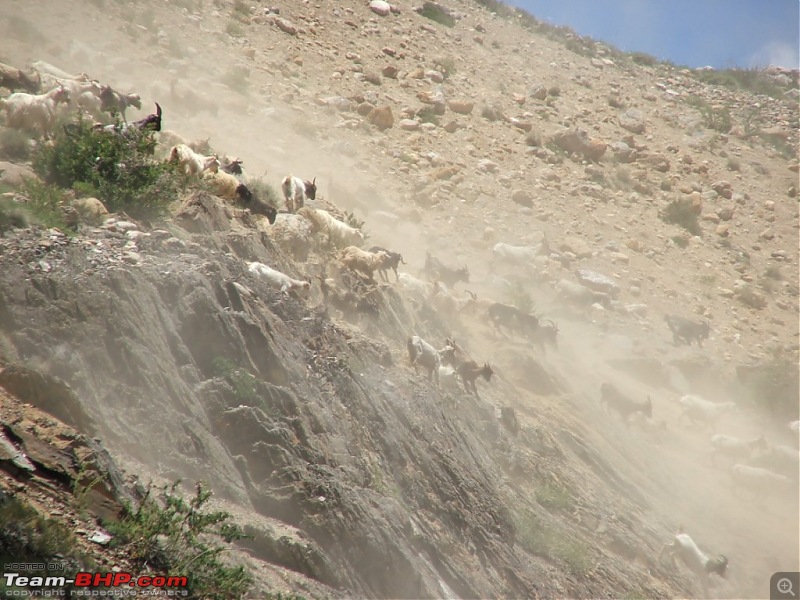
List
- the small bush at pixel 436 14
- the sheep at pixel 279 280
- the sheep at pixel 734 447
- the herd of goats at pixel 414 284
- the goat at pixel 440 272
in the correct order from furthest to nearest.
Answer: the small bush at pixel 436 14, the sheep at pixel 734 447, the goat at pixel 440 272, the herd of goats at pixel 414 284, the sheep at pixel 279 280

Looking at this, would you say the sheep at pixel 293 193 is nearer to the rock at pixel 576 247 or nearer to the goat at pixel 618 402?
the goat at pixel 618 402

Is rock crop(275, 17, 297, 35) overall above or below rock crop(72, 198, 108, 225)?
above

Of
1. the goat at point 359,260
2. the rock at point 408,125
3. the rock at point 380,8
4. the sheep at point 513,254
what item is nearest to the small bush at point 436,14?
the rock at point 380,8

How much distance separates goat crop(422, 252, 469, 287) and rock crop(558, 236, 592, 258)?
6489 millimetres

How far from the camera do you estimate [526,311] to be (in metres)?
17.8

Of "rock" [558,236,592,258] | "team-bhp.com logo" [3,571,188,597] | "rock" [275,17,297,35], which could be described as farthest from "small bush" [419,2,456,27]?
"team-bhp.com logo" [3,571,188,597]

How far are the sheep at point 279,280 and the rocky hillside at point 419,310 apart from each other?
0.34 meters

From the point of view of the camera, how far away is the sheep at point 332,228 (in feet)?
39.7

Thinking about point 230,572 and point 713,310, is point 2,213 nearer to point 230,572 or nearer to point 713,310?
point 230,572

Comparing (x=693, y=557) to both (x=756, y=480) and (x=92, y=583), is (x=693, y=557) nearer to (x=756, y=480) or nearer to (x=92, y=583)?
(x=756, y=480)

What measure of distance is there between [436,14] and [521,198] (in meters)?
14.5

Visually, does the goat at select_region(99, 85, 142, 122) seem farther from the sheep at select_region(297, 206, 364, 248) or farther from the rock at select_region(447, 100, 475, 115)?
the rock at select_region(447, 100, 475, 115)

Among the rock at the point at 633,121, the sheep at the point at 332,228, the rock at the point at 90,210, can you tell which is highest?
the rock at the point at 633,121

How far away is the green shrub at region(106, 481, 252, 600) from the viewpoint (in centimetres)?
411
